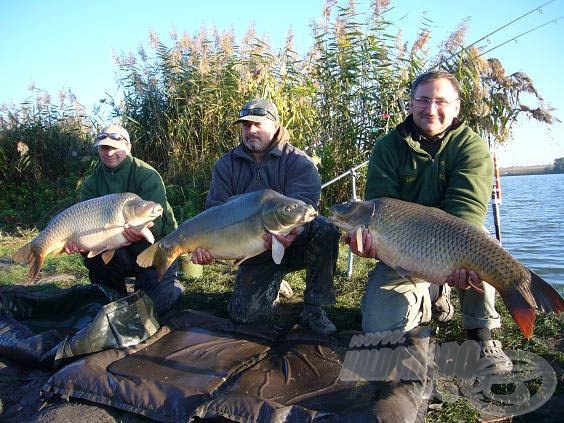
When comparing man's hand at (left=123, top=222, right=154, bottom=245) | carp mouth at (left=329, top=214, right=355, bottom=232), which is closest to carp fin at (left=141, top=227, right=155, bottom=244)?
man's hand at (left=123, top=222, right=154, bottom=245)

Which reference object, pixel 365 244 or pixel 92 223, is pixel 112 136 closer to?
pixel 92 223

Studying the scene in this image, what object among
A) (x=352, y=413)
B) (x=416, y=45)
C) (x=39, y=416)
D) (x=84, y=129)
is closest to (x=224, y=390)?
(x=352, y=413)

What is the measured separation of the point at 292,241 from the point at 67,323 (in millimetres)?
1450

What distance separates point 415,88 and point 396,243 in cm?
82

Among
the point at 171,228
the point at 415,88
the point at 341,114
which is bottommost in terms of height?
the point at 171,228

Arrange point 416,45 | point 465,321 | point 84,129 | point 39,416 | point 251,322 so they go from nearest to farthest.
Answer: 1. point 39,416
2. point 465,321
3. point 251,322
4. point 416,45
5. point 84,129

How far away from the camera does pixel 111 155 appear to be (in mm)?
3191

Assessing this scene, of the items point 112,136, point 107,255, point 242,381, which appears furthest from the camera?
point 112,136

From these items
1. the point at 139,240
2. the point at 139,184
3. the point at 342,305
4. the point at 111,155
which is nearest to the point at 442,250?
the point at 342,305

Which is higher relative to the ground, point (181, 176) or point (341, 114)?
point (341, 114)

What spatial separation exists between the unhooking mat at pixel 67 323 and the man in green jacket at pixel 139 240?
0.21 m

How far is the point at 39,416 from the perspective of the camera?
6.31ft

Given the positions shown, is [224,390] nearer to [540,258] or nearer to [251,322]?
[251,322]

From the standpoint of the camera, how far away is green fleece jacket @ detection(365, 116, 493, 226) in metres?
2.36
